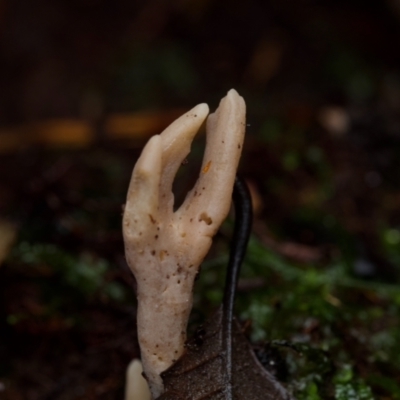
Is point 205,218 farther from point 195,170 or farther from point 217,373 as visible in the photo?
point 195,170

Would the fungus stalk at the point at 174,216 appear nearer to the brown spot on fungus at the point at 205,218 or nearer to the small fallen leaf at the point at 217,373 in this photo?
the brown spot on fungus at the point at 205,218

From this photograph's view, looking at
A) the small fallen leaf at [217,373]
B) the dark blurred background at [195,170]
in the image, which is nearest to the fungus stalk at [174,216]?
the small fallen leaf at [217,373]

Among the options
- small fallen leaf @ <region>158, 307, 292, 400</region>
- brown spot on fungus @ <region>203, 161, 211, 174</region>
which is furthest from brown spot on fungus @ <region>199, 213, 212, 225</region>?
small fallen leaf @ <region>158, 307, 292, 400</region>

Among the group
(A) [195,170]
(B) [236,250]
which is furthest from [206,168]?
(A) [195,170]

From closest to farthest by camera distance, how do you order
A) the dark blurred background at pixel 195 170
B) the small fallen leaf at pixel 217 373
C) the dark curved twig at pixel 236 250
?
1. the small fallen leaf at pixel 217 373
2. the dark curved twig at pixel 236 250
3. the dark blurred background at pixel 195 170

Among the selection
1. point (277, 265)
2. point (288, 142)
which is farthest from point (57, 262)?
point (288, 142)

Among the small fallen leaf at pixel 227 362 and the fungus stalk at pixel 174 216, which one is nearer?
the fungus stalk at pixel 174 216
